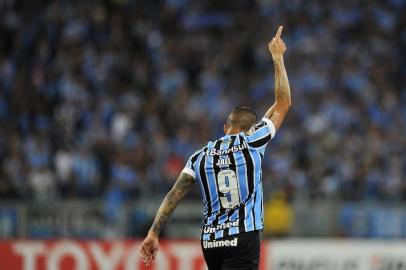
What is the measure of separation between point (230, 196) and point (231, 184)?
0.09 meters

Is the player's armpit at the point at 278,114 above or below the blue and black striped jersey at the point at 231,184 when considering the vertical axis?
above

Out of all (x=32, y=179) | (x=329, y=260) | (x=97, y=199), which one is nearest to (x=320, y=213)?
(x=329, y=260)

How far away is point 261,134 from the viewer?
24.9ft

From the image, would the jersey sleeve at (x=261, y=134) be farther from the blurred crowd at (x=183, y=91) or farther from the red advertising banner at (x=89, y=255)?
the blurred crowd at (x=183, y=91)

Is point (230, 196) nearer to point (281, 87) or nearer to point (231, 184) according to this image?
point (231, 184)

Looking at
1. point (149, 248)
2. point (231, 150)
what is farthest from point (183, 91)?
point (149, 248)

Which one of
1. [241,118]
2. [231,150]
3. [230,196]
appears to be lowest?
[230,196]

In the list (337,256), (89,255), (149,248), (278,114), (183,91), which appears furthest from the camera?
(183,91)

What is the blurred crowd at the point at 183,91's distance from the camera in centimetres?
1700

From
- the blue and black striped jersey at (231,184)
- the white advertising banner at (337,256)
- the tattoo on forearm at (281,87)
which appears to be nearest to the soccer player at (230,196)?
the blue and black striped jersey at (231,184)

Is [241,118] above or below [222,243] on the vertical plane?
above

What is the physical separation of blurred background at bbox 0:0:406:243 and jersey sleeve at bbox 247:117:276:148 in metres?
7.97

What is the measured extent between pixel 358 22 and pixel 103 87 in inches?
232

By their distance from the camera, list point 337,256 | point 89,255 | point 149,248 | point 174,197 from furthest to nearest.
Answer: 1. point 89,255
2. point 337,256
3. point 174,197
4. point 149,248
